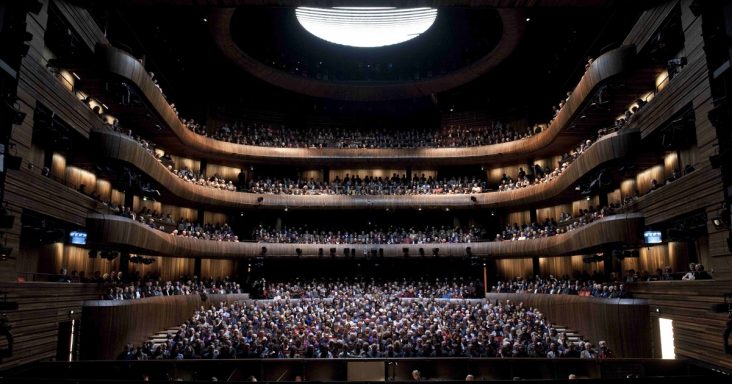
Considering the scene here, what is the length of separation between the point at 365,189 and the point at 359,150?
231 centimetres

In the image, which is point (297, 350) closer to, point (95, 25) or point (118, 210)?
point (118, 210)

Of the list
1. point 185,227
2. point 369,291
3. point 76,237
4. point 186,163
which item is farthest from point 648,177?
point 186,163

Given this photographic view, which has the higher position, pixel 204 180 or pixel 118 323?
pixel 204 180

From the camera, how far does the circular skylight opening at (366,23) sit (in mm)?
23188

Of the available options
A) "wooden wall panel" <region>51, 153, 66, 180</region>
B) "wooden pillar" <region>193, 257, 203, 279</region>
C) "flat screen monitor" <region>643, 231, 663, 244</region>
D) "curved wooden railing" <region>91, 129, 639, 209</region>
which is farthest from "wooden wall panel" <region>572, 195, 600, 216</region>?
"wooden wall panel" <region>51, 153, 66, 180</region>

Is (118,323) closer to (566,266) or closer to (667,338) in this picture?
(667,338)

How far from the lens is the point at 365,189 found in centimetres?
2881

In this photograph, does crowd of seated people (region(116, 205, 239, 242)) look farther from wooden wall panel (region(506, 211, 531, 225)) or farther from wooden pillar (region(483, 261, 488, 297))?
wooden wall panel (region(506, 211, 531, 225))

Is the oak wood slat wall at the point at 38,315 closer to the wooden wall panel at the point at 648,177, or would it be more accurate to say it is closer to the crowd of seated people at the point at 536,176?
the wooden wall panel at the point at 648,177

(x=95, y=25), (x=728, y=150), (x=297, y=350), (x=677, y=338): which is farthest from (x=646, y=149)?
(x=95, y=25)

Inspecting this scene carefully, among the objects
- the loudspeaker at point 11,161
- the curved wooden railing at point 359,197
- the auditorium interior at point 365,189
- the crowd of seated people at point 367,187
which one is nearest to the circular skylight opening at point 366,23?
the auditorium interior at point 365,189

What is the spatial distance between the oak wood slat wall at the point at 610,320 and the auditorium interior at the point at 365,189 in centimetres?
7

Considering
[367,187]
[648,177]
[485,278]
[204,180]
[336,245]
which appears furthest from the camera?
[367,187]

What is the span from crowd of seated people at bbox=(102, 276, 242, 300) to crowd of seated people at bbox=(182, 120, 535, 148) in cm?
810
